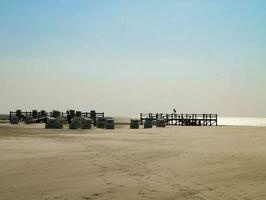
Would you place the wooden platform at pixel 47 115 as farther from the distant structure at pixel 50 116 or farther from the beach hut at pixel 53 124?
the beach hut at pixel 53 124

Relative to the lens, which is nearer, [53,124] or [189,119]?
[53,124]

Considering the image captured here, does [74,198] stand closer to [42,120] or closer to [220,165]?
[220,165]

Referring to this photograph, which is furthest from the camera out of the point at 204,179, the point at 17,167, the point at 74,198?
the point at 17,167

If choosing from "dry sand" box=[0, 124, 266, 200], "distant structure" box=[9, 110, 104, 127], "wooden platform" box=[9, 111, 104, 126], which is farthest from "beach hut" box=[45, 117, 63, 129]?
"dry sand" box=[0, 124, 266, 200]

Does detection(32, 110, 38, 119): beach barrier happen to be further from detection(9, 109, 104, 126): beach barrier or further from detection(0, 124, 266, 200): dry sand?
detection(0, 124, 266, 200): dry sand

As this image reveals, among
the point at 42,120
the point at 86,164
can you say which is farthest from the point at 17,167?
the point at 42,120

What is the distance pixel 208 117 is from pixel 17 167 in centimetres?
5084

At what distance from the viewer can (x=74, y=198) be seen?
8320 mm

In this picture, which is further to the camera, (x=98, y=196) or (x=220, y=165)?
(x=220, y=165)

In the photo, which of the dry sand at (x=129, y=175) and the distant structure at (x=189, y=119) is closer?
the dry sand at (x=129, y=175)

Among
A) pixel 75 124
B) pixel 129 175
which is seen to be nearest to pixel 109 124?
pixel 75 124

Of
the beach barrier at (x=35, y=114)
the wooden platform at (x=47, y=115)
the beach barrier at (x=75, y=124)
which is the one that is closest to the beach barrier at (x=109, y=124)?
the beach barrier at (x=75, y=124)

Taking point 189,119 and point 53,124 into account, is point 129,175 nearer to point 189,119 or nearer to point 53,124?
point 53,124

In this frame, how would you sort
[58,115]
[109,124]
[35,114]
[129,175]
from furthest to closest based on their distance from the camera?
[35,114] → [58,115] → [109,124] → [129,175]
